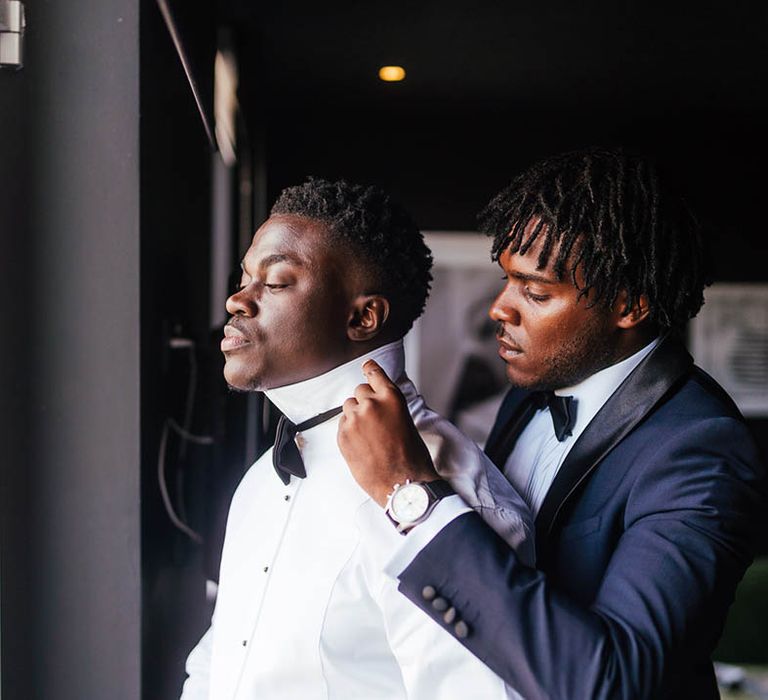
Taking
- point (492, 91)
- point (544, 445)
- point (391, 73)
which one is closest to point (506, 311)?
point (544, 445)

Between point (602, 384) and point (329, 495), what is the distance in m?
0.50

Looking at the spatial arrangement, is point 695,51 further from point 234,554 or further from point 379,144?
point 234,554

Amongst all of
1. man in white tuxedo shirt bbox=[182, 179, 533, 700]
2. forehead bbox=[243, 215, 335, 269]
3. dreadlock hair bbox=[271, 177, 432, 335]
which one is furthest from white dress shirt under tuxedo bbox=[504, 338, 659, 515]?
forehead bbox=[243, 215, 335, 269]

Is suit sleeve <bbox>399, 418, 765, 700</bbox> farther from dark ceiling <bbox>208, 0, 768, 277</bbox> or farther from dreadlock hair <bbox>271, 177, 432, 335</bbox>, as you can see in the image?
dark ceiling <bbox>208, 0, 768, 277</bbox>

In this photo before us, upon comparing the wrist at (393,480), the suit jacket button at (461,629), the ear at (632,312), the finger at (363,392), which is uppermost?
the ear at (632,312)

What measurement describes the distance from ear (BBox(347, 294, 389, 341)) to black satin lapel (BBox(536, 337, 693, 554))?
380 millimetres

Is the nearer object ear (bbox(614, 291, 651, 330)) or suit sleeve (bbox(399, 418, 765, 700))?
suit sleeve (bbox(399, 418, 765, 700))

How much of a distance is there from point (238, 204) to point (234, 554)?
3.21 m

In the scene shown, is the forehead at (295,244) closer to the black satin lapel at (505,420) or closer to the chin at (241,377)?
the chin at (241,377)

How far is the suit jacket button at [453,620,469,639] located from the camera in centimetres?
110

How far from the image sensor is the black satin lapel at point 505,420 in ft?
5.87

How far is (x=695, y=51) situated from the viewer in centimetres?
388

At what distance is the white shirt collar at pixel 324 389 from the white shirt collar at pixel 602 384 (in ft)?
1.21

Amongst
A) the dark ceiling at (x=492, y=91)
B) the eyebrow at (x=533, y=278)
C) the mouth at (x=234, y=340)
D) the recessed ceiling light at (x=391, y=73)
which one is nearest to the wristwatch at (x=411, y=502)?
the mouth at (x=234, y=340)
